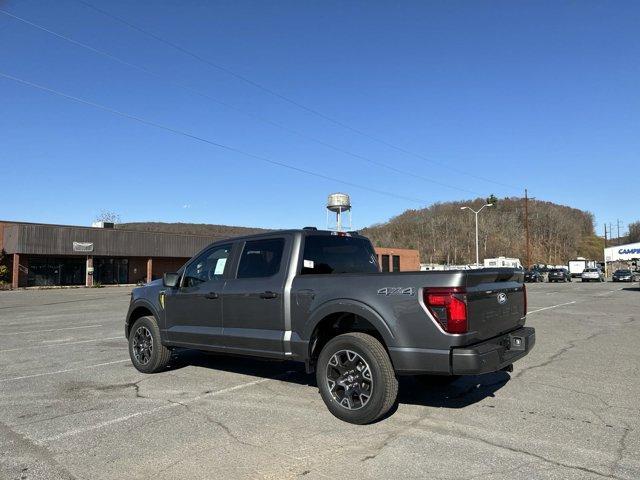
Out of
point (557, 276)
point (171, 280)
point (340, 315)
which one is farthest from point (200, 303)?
point (557, 276)

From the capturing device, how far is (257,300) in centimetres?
601

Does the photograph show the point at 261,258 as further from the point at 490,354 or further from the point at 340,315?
the point at 490,354

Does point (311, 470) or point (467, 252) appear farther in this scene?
point (467, 252)

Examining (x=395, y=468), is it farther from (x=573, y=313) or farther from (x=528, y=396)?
(x=573, y=313)

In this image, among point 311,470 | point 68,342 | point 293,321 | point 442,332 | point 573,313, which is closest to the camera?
point 311,470

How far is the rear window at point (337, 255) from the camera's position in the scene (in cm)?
605

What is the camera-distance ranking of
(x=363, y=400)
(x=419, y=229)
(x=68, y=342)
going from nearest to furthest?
(x=363, y=400)
(x=68, y=342)
(x=419, y=229)

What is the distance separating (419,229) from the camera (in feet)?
472

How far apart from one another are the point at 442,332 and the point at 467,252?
13174 cm

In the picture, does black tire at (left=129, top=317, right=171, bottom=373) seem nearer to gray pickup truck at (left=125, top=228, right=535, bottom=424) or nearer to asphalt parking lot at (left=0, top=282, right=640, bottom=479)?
gray pickup truck at (left=125, top=228, right=535, bottom=424)

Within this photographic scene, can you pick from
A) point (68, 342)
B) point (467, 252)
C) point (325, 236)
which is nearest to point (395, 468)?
point (325, 236)

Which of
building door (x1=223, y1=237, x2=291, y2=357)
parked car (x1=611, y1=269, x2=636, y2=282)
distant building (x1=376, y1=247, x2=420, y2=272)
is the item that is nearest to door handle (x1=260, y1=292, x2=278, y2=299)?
building door (x1=223, y1=237, x2=291, y2=357)

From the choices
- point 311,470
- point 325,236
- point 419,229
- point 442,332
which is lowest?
point 311,470

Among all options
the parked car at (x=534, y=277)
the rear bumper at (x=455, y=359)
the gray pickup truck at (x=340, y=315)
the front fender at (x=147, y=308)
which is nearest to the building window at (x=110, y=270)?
the parked car at (x=534, y=277)
